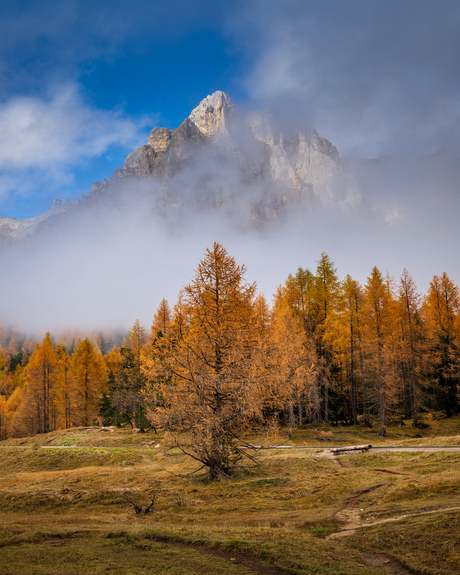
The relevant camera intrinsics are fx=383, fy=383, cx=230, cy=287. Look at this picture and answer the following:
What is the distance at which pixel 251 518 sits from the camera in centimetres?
1204

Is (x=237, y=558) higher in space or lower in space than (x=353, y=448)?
higher

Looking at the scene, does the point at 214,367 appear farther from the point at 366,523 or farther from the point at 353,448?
the point at 353,448

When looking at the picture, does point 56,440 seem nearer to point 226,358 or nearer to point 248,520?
point 226,358

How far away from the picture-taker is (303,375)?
2906 cm

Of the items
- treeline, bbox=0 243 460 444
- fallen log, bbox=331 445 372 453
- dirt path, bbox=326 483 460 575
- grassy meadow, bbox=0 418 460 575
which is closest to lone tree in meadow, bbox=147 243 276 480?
treeline, bbox=0 243 460 444

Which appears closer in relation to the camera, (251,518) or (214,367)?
(251,518)

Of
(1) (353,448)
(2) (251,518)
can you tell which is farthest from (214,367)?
(1) (353,448)

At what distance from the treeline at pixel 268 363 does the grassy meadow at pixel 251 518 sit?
315 centimetres

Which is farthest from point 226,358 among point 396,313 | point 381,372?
point 396,313

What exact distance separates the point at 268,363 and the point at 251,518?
826 centimetres

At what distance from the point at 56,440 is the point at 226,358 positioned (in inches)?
1217

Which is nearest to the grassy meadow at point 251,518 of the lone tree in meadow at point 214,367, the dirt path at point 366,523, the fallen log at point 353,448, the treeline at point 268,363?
the dirt path at point 366,523

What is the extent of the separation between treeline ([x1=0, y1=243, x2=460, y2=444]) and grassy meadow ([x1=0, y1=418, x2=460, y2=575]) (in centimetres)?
315

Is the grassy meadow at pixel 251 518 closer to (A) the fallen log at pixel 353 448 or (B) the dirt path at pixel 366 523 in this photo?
(B) the dirt path at pixel 366 523
